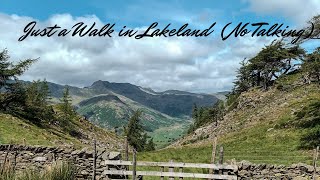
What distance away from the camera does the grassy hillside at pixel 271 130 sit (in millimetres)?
35781

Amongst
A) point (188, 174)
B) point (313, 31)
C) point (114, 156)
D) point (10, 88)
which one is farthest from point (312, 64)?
point (10, 88)

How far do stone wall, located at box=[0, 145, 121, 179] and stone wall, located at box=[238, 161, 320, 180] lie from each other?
8.04 m

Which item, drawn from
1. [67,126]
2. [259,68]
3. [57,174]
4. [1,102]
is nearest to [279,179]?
[57,174]

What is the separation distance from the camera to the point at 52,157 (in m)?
27.5

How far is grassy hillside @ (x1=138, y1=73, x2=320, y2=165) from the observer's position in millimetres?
35781

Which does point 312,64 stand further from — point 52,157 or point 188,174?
point 52,157

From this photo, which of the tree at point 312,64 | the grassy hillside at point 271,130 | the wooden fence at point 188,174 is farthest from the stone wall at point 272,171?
the tree at point 312,64

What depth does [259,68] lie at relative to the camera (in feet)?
322

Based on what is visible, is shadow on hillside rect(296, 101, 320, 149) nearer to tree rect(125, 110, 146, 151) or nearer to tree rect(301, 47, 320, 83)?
tree rect(301, 47, 320, 83)

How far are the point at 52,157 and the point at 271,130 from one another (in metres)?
30.8

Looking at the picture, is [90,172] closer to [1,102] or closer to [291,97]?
[1,102]

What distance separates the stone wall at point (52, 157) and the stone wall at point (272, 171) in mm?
8037

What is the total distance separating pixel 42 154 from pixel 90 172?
442cm

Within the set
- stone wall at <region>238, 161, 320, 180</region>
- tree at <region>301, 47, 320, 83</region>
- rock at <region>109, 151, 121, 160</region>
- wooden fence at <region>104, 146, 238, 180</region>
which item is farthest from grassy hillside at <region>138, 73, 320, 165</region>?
rock at <region>109, 151, 121, 160</region>
